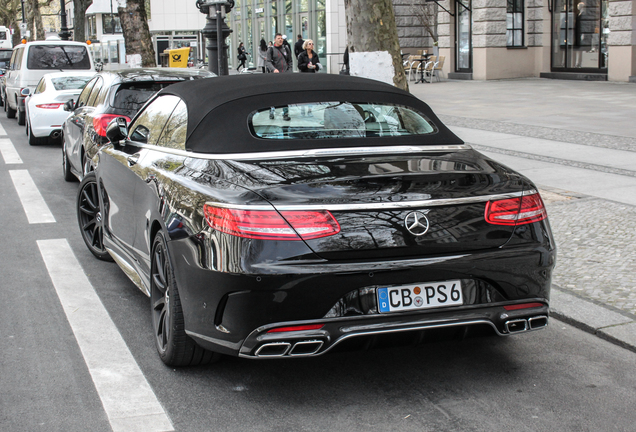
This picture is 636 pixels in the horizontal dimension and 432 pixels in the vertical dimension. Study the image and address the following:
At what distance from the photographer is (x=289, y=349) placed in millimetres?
3625

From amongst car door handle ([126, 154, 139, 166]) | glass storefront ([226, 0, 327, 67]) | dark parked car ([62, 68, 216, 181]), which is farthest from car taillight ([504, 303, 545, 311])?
glass storefront ([226, 0, 327, 67])

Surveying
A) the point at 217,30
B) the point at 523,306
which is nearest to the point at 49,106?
the point at 217,30

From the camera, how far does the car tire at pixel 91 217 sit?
680 centimetres

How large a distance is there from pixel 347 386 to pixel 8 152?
12.5 meters

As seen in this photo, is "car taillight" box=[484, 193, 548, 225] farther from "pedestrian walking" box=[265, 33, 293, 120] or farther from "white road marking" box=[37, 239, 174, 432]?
"pedestrian walking" box=[265, 33, 293, 120]

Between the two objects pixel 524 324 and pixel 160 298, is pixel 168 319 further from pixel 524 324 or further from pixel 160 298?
pixel 524 324

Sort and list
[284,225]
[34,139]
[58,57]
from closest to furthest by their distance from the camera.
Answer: [284,225] < [34,139] < [58,57]

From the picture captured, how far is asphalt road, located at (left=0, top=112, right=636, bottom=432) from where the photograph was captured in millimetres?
3688

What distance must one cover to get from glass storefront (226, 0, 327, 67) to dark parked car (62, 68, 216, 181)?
3334 centimetres

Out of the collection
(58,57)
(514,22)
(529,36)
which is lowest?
(58,57)

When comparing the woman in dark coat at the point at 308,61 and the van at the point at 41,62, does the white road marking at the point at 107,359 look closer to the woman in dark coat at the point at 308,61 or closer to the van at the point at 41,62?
the van at the point at 41,62

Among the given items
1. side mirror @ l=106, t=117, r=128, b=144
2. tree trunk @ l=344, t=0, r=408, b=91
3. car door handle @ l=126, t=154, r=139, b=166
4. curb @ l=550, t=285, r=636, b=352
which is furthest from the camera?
tree trunk @ l=344, t=0, r=408, b=91

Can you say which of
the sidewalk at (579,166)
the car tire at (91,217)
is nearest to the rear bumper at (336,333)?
the sidewalk at (579,166)

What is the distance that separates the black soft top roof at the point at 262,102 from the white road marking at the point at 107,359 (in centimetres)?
124
